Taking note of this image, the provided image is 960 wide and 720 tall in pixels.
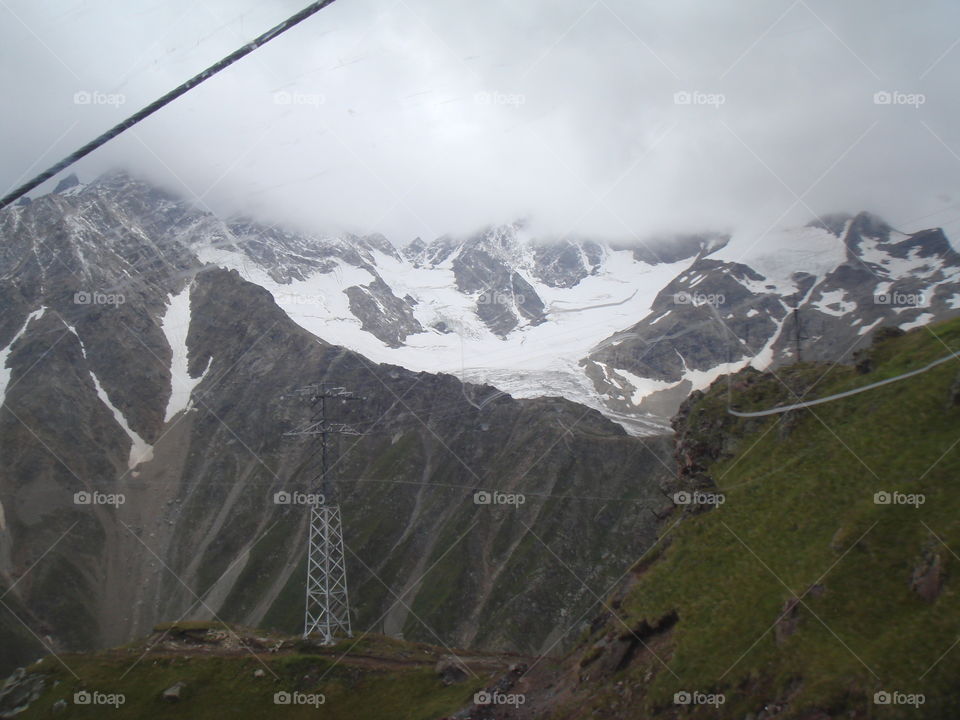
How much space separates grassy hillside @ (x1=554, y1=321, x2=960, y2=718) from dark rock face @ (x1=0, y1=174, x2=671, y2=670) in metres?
74.8

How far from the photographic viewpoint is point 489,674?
3912 cm

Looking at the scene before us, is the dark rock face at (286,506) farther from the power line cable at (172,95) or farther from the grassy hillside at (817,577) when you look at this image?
the power line cable at (172,95)

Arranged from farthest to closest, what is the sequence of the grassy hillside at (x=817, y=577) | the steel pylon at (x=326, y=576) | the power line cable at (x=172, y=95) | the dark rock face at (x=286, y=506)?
the dark rock face at (x=286, y=506) → the steel pylon at (x=326, y=576) → the grassy hillside at (x=817, y=577) → the power line cable at (x=172, y=95)

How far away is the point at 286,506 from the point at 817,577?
14410cm

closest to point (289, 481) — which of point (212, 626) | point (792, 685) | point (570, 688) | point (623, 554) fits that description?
point (623, 554)

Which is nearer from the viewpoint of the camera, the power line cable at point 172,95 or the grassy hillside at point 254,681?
the power line cable at point 172,95

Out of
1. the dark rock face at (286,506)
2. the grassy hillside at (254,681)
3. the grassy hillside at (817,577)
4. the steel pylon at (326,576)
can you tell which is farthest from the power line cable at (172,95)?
the dark rock face at (286,506)

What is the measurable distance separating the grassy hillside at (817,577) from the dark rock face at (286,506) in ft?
245

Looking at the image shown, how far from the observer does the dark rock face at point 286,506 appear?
124m

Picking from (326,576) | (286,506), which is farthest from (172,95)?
(286,506)

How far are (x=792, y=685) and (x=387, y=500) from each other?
135 m

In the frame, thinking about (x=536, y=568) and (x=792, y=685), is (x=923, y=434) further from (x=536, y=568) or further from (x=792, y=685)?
(x=536, y=568)

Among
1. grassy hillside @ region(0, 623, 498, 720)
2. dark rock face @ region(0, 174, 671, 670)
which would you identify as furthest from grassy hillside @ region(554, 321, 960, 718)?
dark rock face @ region(0, 174, 671, 670)

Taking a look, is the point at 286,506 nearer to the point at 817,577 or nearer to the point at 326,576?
the point at 326,576
